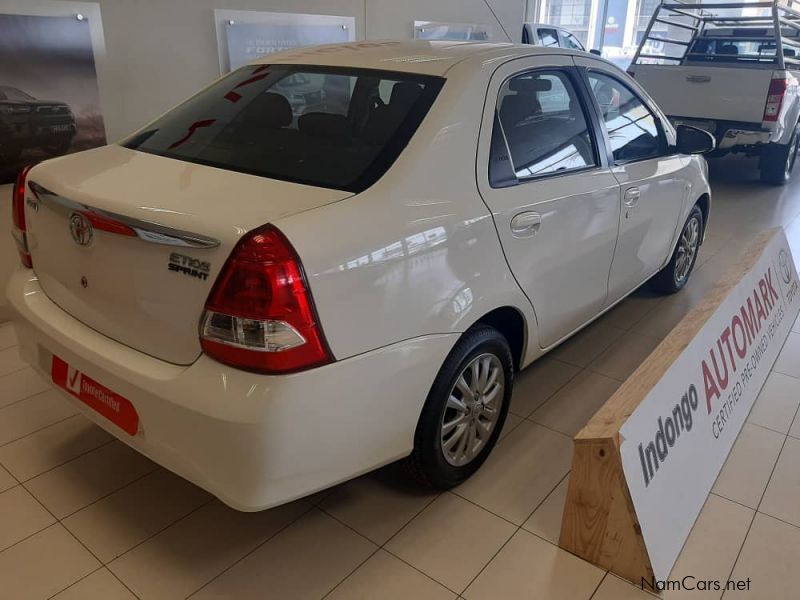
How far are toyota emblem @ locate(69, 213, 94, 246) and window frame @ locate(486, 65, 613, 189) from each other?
3.58 ft

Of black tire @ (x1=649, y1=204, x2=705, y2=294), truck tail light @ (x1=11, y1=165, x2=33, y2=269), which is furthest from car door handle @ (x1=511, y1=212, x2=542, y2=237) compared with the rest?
black tire @ (x1=649, y1=204, x2=705, y2=294)

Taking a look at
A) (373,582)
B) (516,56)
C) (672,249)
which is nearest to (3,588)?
(373,582)

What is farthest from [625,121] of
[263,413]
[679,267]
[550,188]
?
[263,413]

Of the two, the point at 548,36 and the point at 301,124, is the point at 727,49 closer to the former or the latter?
the point at 548,36

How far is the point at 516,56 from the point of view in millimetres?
2139

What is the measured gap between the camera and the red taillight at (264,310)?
1379 millimetres

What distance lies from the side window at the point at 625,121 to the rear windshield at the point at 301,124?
1013 millimetres

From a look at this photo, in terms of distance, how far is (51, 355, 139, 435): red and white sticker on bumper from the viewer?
160 centimetres

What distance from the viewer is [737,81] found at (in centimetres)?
594

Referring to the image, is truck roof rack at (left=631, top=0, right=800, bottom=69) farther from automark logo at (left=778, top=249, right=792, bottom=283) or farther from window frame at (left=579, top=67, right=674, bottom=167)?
window frame at (left=579, top=67, right=674, bottom=167)

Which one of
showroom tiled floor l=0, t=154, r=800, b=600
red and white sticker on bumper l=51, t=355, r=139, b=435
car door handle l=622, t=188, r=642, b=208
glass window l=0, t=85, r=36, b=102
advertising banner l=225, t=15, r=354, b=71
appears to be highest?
advertising banner l=225, t=15, r=354, b=71

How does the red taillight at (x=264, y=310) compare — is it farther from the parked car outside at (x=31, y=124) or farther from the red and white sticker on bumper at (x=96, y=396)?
the parked car outside at (x=31, y=124)

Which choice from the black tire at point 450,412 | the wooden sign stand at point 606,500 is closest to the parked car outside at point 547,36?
the black tire at point 450,412

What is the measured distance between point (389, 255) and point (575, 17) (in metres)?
11.5
